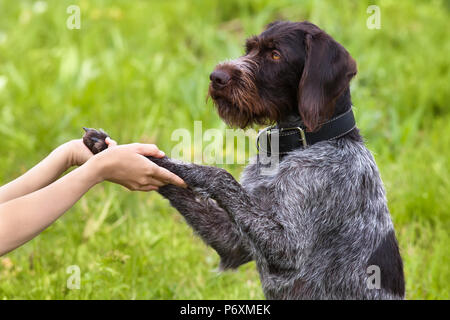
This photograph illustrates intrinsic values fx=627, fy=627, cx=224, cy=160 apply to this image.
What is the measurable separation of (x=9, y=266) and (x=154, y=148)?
70.4 inches

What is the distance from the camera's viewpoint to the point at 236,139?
6.18 m

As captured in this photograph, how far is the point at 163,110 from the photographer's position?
671cm

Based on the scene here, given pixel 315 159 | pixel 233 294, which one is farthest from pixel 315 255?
pixel 233 294

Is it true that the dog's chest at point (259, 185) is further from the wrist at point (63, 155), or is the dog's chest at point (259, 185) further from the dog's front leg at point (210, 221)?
the wrist at point (63, 155)

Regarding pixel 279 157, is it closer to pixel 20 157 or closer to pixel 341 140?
pixel 341 140

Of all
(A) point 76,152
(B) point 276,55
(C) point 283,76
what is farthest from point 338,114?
(A) point 76,152

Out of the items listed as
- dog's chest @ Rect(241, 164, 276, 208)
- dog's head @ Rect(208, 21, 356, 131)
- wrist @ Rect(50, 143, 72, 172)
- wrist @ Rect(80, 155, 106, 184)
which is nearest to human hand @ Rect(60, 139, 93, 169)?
wrist @ Rect(50, 143, 72, 172)

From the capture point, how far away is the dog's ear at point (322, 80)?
11.2ft

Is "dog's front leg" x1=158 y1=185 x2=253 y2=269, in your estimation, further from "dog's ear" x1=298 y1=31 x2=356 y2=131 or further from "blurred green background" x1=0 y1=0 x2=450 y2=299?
"dog's ear" x1=298 y1=31 x2=356 y2=131

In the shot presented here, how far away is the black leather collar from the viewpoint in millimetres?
3533

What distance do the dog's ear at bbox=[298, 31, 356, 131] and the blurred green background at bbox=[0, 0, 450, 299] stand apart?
121 cm

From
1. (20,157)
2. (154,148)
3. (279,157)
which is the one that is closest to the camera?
(154,148)

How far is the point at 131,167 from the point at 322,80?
3.77 feet

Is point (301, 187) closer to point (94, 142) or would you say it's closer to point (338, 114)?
point (338, 114)
